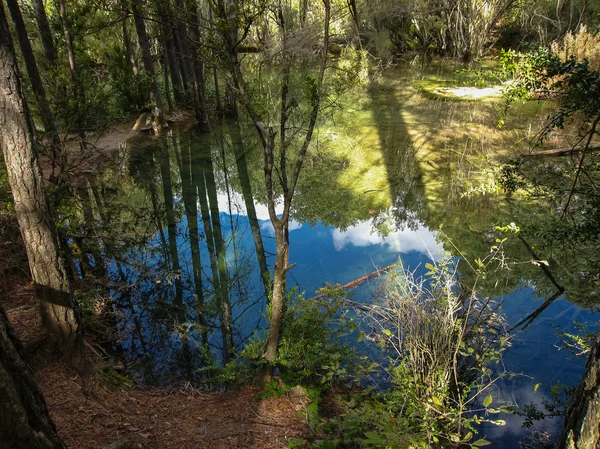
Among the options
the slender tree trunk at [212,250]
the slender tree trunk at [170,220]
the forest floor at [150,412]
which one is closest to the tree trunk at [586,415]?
the forest floor at [150,412]

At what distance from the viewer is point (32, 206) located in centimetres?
298

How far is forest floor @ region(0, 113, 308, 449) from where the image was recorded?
3.02m

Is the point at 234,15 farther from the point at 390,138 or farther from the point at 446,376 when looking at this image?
the point at 390,138

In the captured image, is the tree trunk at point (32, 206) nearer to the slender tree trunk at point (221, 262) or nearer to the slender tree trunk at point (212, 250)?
the slender tree trunk at point (221, 262)

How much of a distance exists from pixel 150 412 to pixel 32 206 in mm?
2055

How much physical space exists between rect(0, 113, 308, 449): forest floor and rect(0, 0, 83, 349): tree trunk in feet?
1.07

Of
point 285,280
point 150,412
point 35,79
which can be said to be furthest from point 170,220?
Answer: point 150,412

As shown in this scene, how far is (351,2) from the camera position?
305 cm

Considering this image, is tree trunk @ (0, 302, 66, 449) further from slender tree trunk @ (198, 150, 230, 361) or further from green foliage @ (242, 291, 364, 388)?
slender tree trunk @ (198, 150, 230, 361)

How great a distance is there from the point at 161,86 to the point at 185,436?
642 inches

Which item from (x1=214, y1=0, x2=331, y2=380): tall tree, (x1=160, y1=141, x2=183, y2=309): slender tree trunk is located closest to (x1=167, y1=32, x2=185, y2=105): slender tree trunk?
(x1=160, y1=141, x2=183, y2=309): slender tree trunk

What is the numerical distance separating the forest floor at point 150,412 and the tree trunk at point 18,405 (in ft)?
4.81

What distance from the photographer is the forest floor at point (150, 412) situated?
3021 mm

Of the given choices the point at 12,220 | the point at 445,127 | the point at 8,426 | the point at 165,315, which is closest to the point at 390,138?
the point at 445,127
